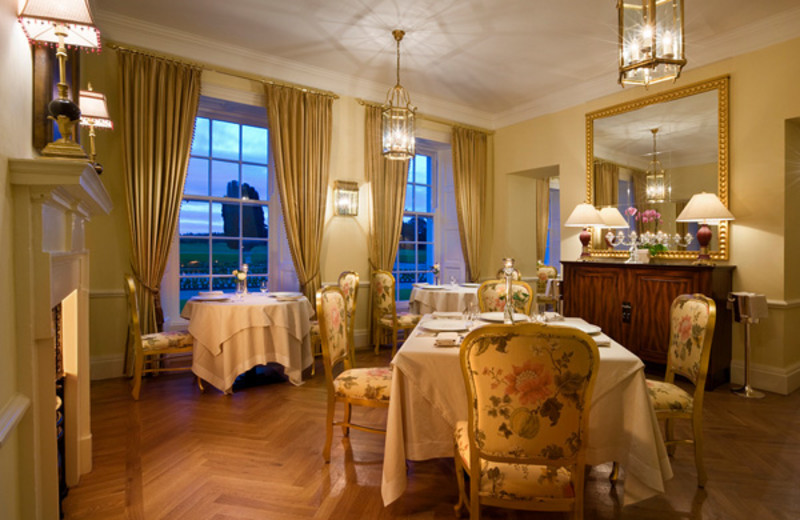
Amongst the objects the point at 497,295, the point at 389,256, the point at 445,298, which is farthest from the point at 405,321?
the point at 497,295

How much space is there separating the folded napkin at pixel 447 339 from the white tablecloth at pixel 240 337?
6.33 feet

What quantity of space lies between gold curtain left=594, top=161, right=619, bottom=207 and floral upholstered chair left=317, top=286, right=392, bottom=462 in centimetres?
393

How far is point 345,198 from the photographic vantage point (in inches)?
213

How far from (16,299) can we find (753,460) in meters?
3.71

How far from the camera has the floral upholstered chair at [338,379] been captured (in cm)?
248

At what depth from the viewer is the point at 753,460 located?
2.59 metres

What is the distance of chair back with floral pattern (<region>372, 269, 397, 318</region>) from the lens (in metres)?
5.16

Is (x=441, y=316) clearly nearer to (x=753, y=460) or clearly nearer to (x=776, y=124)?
(x=753, y=460)

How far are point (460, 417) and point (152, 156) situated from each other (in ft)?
12.5

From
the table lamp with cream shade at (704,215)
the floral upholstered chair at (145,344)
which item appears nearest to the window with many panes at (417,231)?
the floral upholstered chair at (145,344)

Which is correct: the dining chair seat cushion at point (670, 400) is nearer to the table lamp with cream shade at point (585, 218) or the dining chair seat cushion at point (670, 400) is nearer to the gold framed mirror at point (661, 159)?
the gold framed mirror at point (661, 159)

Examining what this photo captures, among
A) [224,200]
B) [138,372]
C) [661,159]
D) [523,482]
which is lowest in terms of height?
[138,372]

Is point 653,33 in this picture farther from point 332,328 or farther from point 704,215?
point 704,215

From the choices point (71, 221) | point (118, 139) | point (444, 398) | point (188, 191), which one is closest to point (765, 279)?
point (444, 398)
